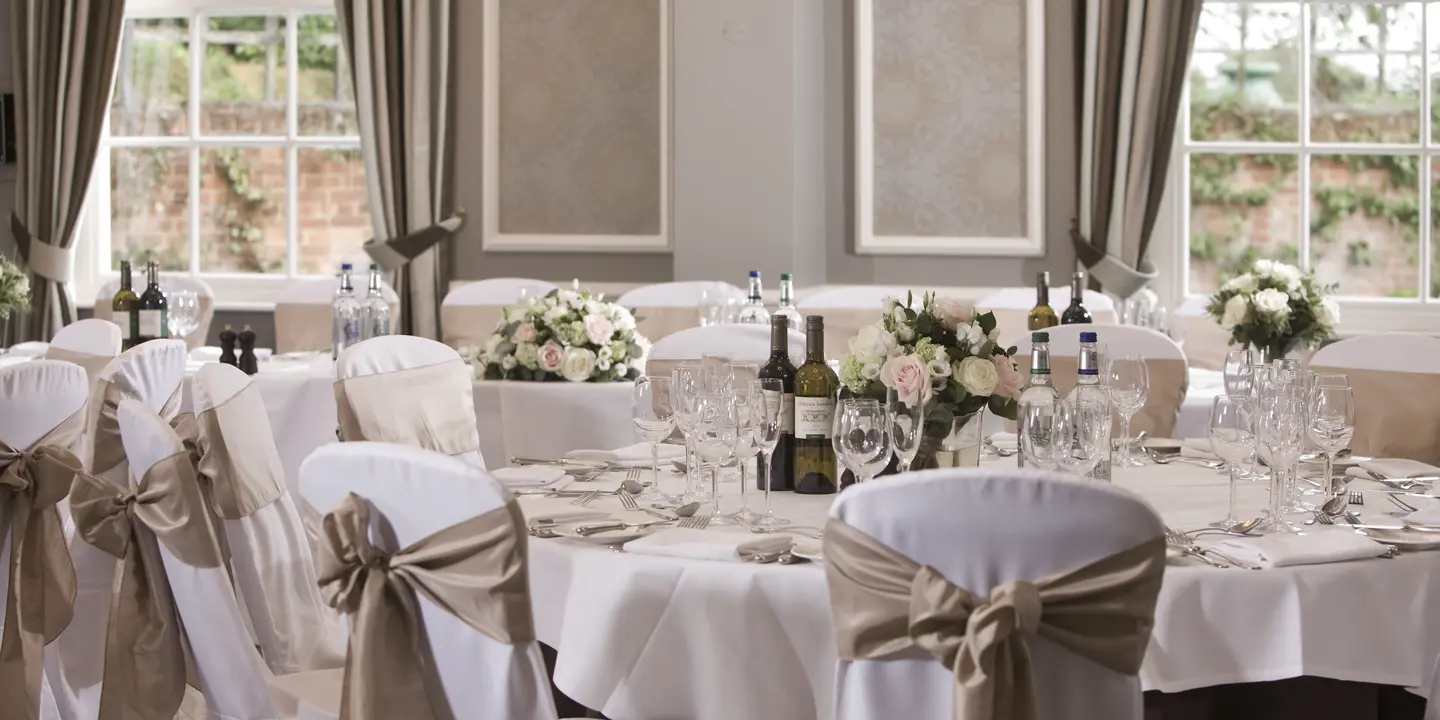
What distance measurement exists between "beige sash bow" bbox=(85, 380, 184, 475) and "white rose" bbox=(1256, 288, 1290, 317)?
286 cm

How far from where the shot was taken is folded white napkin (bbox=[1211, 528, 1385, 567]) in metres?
1.95

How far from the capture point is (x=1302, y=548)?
1990 mm

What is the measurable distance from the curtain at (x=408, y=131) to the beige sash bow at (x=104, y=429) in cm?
386

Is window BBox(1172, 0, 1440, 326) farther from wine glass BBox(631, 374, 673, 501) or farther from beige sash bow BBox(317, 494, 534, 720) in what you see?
beige sash bow BBox(317, 494, 534, 720)

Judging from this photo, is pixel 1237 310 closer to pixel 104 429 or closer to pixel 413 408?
pixel 413 408

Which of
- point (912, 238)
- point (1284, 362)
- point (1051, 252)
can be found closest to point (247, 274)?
point (912, 238)

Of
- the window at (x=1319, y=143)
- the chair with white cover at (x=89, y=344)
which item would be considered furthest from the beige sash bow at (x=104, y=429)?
the window at (x=1319, y=143)

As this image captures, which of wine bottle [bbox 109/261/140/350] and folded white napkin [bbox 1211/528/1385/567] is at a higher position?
wine bottle [bbox 109/261/140/350]

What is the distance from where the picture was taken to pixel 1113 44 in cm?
605

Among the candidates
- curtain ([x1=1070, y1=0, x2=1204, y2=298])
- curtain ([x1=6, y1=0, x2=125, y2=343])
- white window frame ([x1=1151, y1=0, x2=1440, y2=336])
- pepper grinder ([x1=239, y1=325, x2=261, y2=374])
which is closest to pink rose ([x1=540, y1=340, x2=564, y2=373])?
pepper grinder ([x1=239, y1=325, x2=261, y2=374])

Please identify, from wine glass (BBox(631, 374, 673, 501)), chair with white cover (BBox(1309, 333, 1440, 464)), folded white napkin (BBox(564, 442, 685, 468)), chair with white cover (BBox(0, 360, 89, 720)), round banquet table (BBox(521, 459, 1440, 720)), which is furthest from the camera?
chair with white cover (BBox(1309, 333, 1440, 464))

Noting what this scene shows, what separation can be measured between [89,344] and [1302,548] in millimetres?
3204

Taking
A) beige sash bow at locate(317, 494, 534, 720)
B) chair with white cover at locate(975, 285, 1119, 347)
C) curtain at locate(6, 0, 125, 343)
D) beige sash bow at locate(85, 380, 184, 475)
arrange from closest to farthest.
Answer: beige sash bow at locate(317, 494, 534, 720)
beige sash bow at locate(85, 380, 184, 475)
chair with white cover at locate(975, 285, 1119, 347)
curtain at locate(6, 0, 125, 343)

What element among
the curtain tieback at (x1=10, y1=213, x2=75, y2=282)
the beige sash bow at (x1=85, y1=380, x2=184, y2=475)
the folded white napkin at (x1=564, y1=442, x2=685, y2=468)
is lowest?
the folded white napkin at (x1=564, y1=442, x2=685, y2=468)
